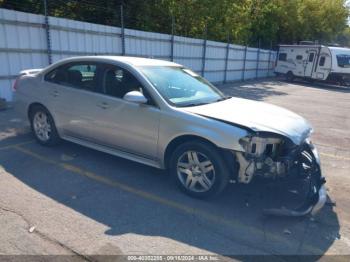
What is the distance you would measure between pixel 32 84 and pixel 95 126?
1.68 m

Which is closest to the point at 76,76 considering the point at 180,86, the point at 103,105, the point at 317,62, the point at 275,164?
the point at 103,105

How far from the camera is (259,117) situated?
13.1 feet

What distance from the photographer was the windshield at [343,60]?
21953mm

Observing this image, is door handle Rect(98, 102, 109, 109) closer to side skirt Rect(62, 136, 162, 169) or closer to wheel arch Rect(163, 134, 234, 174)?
side skirt Rect(62, 136, 162, 169)

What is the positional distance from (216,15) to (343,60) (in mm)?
9323

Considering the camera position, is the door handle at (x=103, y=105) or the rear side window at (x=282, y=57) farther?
the rear side window at (x=282, y=57)

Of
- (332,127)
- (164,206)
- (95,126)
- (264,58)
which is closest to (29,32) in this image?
(95,126)

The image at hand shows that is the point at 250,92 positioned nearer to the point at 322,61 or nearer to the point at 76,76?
the point at 322,61

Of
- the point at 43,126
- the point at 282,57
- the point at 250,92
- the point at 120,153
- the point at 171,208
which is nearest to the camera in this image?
the point at 171,208

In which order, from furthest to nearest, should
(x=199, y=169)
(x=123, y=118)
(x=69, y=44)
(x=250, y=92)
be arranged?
(x=250, y=92)
(x=69, y=44)
(x=123, y=118)
(x=199, y=169)

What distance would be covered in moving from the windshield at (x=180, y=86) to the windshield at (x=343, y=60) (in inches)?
798

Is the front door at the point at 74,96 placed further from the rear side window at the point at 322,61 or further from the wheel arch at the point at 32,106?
the rear side window at the point at 322,61

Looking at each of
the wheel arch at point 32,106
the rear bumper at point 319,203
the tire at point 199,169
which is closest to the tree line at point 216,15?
the wheel arch at point 32,106

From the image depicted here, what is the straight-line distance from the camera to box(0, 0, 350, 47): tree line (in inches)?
589
